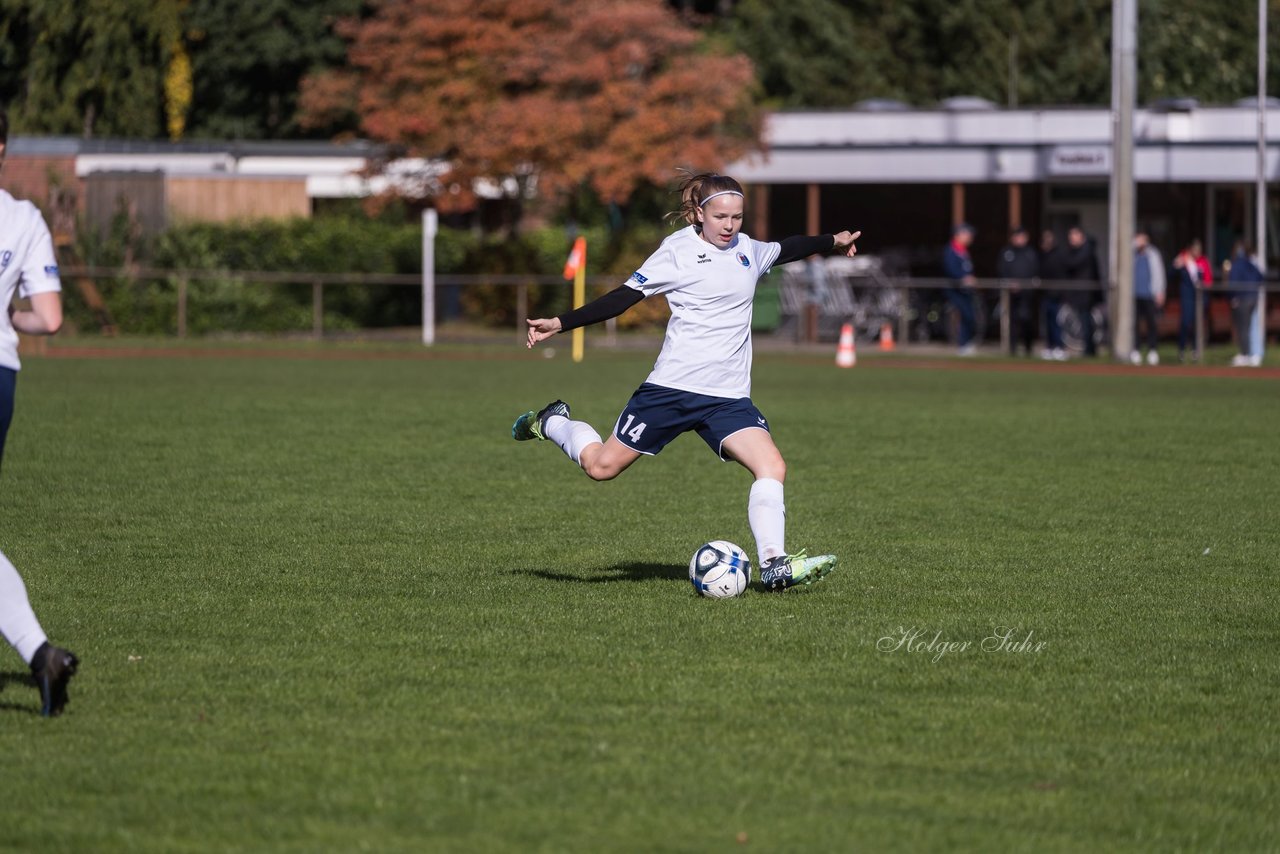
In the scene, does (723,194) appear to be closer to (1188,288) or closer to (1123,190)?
(1123,190)

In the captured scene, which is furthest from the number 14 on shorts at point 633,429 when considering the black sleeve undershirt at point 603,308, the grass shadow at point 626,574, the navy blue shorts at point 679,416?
the grass shadow at point 626,574

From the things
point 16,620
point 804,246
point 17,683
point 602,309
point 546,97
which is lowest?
point 17,683

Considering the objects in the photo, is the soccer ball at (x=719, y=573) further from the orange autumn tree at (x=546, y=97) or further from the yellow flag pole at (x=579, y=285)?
the orange autumn tree at (x=546, y=97)

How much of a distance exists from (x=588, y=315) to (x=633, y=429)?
2.51 feet

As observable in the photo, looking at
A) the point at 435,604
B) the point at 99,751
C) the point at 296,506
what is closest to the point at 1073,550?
the point at 435,604

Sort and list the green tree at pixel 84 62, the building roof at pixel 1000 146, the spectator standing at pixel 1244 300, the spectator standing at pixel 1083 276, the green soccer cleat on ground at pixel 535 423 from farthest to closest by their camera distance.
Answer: the green tree at pixel 84 62 < the building roof at pixel 1000 146 < the spectator standing at pixel 1083 276 < the spectator standing at pixel 1244 300 < the green soccer cleat on ground at pixel 535 423

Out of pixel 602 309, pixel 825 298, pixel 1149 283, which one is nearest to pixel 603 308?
pixel 602 309

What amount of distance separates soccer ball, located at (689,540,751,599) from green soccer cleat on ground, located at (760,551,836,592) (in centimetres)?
11

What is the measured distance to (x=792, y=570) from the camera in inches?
340

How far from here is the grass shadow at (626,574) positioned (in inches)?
367

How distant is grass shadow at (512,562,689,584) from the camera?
9328 millimetres

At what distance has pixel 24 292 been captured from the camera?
643 centimetres

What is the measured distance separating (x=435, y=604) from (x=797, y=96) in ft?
158

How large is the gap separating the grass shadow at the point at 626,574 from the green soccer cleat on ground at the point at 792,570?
727mm
